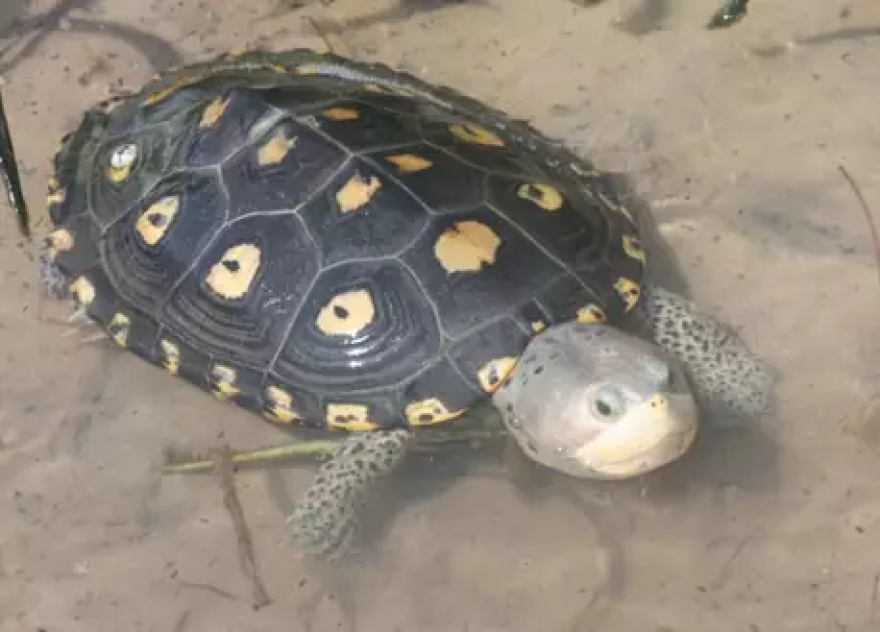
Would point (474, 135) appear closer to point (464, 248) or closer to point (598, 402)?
point (464, 248)

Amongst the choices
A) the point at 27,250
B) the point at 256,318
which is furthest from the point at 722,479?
the point at 27,250

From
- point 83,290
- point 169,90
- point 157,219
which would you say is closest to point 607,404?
point 157,219

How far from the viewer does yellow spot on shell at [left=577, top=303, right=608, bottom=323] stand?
3.05 metres

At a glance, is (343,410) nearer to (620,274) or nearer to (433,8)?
(620,274)

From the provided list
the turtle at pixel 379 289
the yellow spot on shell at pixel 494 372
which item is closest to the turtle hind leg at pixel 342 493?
the turtle at pixel 379 289

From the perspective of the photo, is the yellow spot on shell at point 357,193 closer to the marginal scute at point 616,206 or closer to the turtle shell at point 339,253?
the turtle shell at point 339,253

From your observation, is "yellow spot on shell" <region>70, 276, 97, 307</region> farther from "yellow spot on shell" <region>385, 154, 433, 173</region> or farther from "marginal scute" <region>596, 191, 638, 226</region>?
"marginal scute" <region>596, 191, 638, 226</region>

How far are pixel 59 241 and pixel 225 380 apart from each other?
0.76 metres

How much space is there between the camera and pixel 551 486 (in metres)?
3.28

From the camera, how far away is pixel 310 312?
3.06 metres

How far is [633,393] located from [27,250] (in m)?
2.17

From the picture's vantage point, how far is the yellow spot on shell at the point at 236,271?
3125 millimetres

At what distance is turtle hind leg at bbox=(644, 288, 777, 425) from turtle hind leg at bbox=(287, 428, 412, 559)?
81 centimetres

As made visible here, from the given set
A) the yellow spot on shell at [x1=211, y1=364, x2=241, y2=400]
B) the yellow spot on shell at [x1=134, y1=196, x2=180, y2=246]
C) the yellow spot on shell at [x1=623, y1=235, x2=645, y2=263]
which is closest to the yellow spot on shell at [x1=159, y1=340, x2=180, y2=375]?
the yellow spot on shell at [x1=211, y1=364, x2=241, y2=400]
